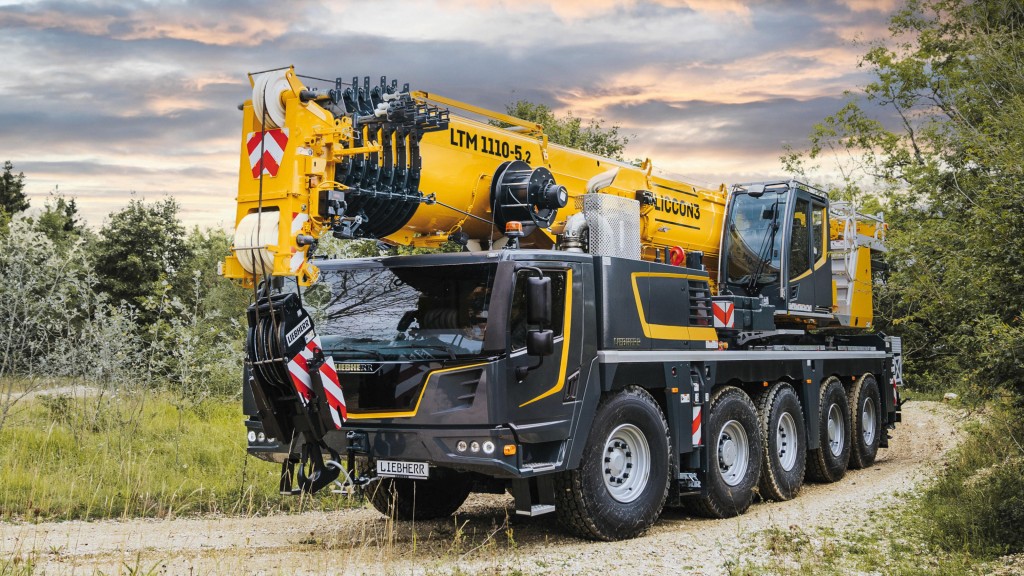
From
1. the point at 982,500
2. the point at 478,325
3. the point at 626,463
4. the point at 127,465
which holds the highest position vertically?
the point at 478,325

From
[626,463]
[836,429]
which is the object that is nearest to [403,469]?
[626,463]

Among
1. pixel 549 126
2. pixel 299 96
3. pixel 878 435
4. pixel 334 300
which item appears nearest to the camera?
pixel 299 96

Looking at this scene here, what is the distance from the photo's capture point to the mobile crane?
25.8ft

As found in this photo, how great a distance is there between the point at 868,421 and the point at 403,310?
34.2 ft

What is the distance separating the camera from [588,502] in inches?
350

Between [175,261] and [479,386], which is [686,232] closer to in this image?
[479,386]

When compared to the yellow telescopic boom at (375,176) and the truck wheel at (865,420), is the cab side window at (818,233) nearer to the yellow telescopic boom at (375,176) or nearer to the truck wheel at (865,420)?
the truck wheel at (865,420)

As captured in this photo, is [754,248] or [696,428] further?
[754,248]

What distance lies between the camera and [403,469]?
841cm

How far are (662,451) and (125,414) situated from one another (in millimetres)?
8797

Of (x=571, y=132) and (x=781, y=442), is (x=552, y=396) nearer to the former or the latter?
(x=781, y=442)

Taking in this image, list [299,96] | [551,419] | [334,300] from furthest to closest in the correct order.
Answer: [334,300]
[551,419]
[299,96]

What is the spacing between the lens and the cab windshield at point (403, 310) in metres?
8.52

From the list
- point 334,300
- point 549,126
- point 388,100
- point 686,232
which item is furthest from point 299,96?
point 549,126
